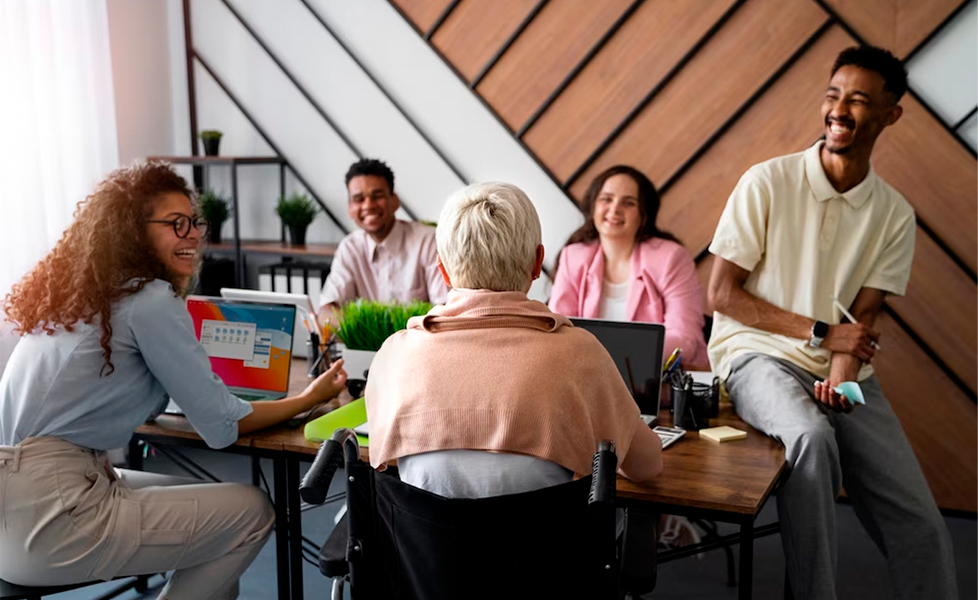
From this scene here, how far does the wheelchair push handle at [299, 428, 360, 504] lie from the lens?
58.1 inches

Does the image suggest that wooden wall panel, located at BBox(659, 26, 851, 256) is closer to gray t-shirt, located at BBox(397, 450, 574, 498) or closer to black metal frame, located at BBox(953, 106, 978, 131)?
black metal frame, located at BBox(953, 106, 978, 131)

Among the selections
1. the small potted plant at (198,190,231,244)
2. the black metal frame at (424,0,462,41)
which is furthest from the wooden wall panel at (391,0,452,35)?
the small potted plant at (198,190,231,244)

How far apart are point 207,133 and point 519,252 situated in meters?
3.20

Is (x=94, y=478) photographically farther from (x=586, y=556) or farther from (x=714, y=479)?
(x=714, y=479)

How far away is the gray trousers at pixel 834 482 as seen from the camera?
78.2 inches

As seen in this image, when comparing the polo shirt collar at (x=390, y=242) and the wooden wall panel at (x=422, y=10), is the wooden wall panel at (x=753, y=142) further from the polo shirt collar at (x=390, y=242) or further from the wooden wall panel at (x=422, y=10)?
the wooden wall panel at (x=422, y=10)

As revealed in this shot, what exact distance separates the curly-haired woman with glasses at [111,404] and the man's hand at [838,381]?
138 cm

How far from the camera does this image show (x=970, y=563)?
3.08 meters

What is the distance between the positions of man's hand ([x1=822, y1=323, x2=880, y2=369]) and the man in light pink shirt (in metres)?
1.62

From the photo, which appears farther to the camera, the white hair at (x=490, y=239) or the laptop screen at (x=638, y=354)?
the laptop screen at (x=638, y=354)

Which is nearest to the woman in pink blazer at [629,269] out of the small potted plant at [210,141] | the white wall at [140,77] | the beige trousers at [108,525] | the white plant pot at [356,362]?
the white plant pot at [356,362]

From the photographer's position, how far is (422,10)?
13.5ft

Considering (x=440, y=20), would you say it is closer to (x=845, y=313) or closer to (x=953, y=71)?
(x=953, y=71)

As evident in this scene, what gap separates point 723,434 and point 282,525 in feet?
3.60
